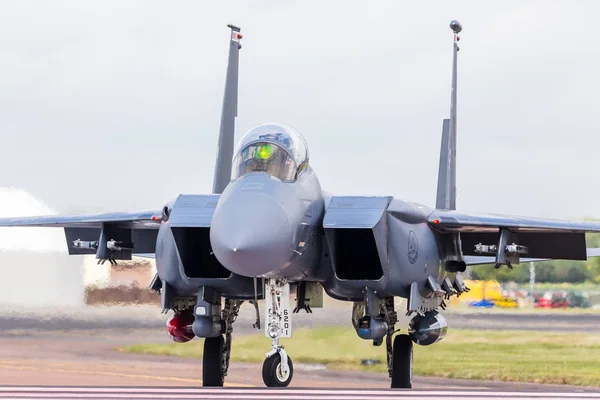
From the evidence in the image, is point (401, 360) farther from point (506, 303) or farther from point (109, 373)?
point (506, 303)

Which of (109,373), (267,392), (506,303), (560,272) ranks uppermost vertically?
(560,272)

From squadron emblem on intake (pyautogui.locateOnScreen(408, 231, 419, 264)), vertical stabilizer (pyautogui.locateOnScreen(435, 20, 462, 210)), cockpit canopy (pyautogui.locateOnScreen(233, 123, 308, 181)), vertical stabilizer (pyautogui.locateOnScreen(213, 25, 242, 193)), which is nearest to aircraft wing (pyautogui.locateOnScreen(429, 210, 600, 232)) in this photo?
squadron emblem on intake (pyautogui.locateOnScreen(408, 231, 419, 264))

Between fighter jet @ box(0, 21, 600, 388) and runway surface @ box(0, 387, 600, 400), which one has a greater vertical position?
fighter jet @ box(0, 21, 600, 388)

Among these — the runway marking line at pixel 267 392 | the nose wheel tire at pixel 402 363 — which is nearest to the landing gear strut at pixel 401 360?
the nose wheel tire at pixel 402 363

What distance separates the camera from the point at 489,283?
22422mm

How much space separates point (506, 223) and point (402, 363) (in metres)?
2.08

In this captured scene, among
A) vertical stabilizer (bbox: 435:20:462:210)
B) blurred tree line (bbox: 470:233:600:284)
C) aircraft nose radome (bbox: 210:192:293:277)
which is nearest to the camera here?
aircraft nose radome (bbox: 210:192:293:277)

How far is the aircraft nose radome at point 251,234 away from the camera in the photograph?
13141mm

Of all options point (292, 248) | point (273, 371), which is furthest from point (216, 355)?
point (292, 248)

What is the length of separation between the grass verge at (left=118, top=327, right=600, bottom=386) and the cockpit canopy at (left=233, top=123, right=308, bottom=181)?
6.40 meters

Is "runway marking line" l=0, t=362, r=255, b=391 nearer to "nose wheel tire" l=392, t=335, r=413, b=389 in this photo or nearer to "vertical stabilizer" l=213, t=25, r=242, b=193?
"vertical stabilizer" l=213, t=25, r=242, b=193

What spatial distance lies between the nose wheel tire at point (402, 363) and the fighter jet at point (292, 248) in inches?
0.5

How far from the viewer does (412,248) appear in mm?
15297

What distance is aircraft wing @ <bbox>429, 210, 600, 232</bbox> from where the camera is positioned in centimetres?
1565
